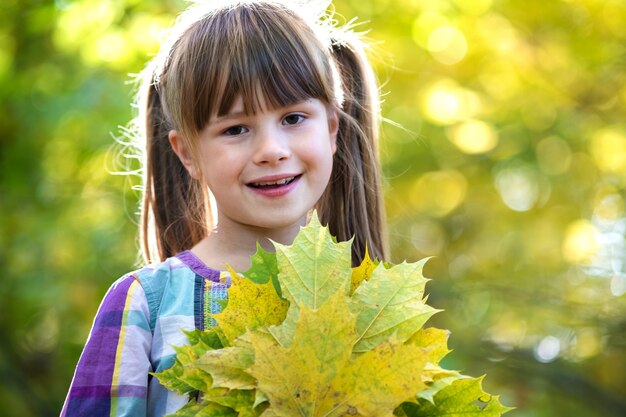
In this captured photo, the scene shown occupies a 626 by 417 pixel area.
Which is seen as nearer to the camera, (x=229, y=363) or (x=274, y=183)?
(x=229, y=363)

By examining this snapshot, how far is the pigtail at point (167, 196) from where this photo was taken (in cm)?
304

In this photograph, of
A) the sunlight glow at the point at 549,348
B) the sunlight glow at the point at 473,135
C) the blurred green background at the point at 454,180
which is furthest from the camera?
the sunlight glow at the point at 549,348

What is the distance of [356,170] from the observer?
3041mm

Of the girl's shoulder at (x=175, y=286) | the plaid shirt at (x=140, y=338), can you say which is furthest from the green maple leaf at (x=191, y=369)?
the girl's shoulder at (x=175, y=286)

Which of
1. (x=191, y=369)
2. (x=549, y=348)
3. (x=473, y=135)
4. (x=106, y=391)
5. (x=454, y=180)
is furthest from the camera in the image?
(x=549, y=348)

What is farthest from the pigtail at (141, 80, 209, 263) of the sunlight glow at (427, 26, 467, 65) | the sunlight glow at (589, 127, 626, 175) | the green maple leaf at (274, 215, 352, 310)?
the sunlight glow at (589, 127, 626, 175)

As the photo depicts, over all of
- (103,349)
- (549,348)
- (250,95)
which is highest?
(250,95)

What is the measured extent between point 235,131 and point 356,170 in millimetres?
622

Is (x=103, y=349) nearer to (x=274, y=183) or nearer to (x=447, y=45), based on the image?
(x=274, y=183)

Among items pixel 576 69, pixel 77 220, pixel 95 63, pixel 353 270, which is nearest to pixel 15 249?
pixel 77 220

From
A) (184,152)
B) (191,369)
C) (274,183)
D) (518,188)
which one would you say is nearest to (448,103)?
(518,188)

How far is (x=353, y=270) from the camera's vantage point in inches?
81.8

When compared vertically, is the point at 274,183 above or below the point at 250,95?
below

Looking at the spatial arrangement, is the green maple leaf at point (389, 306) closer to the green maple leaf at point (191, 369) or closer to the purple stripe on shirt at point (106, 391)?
the green maple leaf at point (191, 369)
